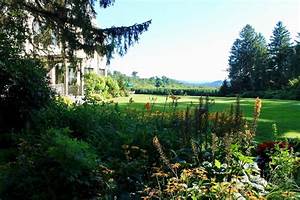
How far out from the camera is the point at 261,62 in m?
62.6

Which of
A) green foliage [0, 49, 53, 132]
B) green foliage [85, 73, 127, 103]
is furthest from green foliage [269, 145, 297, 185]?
green foliage [85, 73, 127, 103]

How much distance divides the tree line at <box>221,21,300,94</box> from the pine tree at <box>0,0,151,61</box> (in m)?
40.3

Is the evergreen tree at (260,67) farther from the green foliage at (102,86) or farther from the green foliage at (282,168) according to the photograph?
the green foliage at (282,168)

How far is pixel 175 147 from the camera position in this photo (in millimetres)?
5645

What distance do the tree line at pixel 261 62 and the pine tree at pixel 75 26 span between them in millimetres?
40297

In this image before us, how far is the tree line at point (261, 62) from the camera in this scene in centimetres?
5694

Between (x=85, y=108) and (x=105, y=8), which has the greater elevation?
(x=105, y=8)

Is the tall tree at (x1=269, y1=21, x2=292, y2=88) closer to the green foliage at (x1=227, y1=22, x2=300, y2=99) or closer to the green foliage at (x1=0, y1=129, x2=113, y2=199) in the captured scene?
the green foliage at (x1=227, y1=22, x2=300, y2=99)

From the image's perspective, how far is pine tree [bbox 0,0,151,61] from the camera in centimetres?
1302

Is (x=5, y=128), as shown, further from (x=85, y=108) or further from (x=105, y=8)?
(x=105, y=8)

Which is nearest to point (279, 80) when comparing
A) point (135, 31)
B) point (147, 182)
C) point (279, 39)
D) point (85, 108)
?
point (279, 39)

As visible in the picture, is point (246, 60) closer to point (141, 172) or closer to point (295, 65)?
point (295, 65)

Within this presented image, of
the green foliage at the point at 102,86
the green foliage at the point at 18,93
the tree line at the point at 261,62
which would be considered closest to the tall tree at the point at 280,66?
the tree line at the point at 261,62

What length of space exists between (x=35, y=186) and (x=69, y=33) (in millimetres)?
9131
